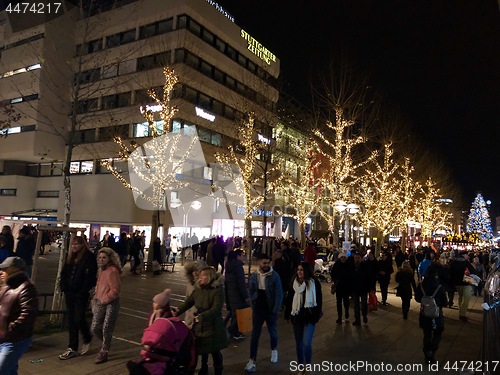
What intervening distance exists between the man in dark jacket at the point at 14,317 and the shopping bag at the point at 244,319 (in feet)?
10.2

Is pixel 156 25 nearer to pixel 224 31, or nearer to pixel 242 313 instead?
pixel 224 31

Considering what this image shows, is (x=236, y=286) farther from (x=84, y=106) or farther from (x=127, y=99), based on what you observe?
(x=127, y=99)

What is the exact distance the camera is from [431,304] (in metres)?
6.62

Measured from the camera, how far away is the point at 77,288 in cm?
628

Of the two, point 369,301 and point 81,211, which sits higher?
point 81,211

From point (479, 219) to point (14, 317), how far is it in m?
92.4

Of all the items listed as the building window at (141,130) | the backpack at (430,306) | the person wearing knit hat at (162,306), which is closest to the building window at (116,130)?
the building window at (141,130)

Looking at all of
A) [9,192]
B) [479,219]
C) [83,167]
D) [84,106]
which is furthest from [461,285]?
[479,219]

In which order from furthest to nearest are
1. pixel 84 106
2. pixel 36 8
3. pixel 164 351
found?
pixel 36 8, pixel 84 106, pixel 164 351

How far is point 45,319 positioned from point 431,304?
23.6 feet

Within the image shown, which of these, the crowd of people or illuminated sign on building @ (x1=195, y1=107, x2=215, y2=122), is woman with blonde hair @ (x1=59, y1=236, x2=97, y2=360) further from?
illuminated sign on building @ (x1=195, y1=107, x2=215, y2=122)

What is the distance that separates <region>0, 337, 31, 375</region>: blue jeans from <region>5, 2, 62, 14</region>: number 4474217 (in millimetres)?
29198

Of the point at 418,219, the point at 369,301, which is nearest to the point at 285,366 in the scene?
the point at 369,301

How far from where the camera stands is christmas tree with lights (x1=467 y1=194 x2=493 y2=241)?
8075 cm
